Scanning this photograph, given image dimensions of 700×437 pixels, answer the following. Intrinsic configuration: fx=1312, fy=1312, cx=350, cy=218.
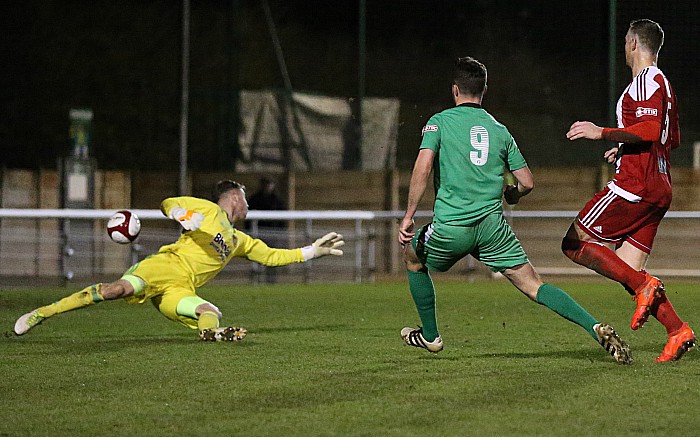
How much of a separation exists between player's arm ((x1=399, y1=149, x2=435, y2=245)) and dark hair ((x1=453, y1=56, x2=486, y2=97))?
52 centimetres

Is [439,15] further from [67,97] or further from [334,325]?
[67,97]

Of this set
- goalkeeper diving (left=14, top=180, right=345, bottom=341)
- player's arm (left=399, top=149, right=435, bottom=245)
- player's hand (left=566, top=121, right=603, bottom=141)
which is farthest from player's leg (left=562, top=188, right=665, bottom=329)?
goalkeeper diving (left=14, top=180, right=345, bottom=341)

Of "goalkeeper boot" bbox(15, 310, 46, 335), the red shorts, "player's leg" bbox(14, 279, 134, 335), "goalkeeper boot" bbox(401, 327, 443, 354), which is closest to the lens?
the red shorts

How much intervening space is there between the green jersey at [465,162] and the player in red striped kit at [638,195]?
0.51 m

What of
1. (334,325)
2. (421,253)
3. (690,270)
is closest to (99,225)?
(690,270)

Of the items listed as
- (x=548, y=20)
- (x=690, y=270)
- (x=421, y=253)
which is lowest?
(x=690, y=270)

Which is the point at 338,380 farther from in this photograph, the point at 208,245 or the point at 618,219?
the point at 208,245

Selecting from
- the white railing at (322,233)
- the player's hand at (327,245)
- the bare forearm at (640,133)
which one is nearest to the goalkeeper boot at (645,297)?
the bare forearm at (640,133)

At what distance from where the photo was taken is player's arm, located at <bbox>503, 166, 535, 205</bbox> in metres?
8.04

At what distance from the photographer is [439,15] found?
83.7 ft

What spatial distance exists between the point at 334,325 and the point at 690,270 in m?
10.4

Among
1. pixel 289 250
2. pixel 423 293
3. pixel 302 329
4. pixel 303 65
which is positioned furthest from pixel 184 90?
pixel 303 65

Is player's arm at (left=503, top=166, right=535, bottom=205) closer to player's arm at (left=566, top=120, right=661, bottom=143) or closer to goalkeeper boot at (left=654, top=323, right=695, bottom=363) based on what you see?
player's arm at (left=566, top=120, right=661, bottom=143)

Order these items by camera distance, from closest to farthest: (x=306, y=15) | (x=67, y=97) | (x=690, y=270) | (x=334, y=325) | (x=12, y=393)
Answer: (x=12, y=393), (x=334, y=325), (x=690, y=270), (x=306, y=15), (x=67, y=97)
